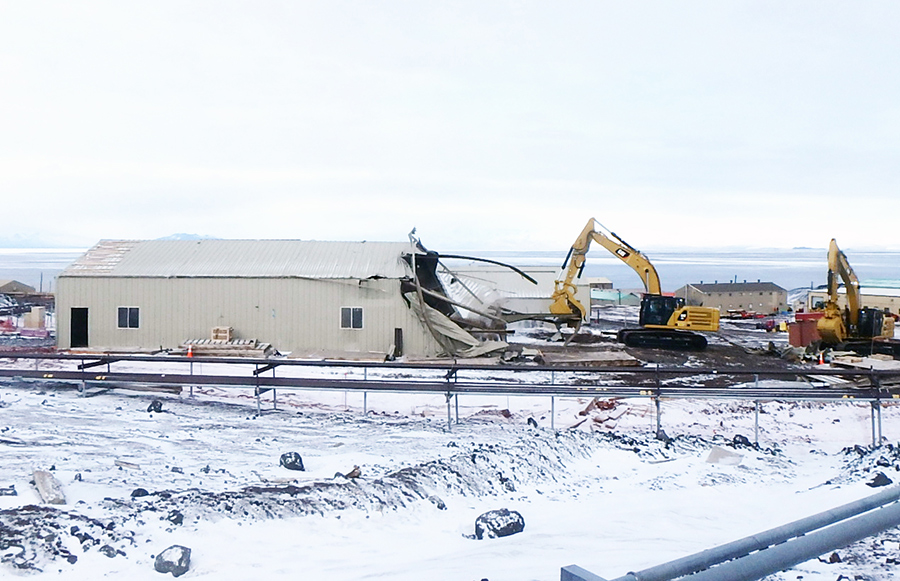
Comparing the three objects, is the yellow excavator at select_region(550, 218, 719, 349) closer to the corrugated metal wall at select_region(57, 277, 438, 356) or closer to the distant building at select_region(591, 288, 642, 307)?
the corrugated metal wall at select_region(57, 277, 438, 356)

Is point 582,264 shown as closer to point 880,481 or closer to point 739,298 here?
point 880,481

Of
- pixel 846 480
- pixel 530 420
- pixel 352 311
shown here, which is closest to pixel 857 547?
pixel 846 480

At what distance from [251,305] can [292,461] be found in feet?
53.5

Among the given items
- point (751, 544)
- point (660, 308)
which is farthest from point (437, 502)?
point (660, 308)

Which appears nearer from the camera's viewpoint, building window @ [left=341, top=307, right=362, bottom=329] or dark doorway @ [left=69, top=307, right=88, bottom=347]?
building window @ [left=341, top=307, right=362, bottom=329]

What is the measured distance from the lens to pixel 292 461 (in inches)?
394

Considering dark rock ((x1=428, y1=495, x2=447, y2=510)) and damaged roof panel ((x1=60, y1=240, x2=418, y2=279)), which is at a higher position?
damaged roof panel ((x1=60, y1=240, x2=418, y2=279))

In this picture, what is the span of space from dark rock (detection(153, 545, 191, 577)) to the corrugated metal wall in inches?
708

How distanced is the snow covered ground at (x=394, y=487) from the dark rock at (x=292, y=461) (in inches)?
8.3

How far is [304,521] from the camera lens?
816 cm

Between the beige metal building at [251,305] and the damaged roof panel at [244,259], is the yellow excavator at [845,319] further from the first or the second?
the damaged roof panel at [244,259]

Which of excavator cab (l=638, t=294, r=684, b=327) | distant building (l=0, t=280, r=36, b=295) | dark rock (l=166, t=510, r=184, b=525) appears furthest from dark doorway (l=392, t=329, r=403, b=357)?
distant building (l=0, t=280, r=36, b=295)

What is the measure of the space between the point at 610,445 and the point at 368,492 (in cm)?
468

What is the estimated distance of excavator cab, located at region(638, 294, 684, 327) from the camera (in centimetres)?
2838
